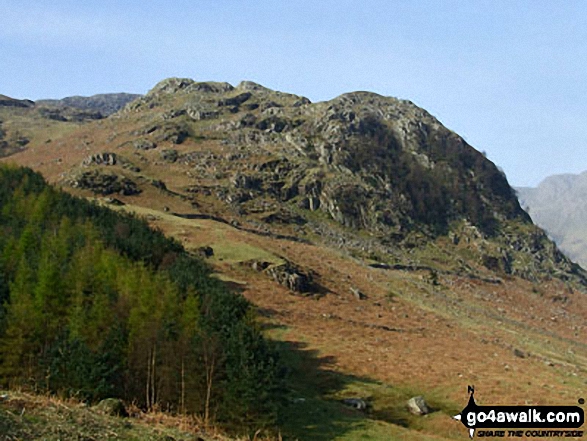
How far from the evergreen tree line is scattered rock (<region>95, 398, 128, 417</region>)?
35.4 ft

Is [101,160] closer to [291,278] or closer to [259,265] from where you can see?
[259,265]

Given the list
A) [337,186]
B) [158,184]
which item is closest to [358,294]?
[158,184]

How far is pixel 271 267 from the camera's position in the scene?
89.8 meters

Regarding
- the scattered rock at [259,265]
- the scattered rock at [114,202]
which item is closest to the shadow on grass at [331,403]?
the scattered rock at [259,265]

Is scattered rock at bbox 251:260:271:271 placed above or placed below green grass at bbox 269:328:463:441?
above

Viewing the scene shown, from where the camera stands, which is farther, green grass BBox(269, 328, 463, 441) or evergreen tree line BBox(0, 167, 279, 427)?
green grass BBox(269, 328, 463, 441)

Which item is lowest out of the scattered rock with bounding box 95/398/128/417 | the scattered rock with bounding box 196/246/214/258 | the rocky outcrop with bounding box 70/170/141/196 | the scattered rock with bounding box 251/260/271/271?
the scattered rock with bounding box 251/260/271/271

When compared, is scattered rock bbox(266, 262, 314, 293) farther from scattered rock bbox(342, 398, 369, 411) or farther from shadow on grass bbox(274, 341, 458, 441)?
scattered rock bbox(342, 398, 369, 411)

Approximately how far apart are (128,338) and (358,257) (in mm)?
97583

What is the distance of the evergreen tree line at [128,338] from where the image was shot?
3061 cm

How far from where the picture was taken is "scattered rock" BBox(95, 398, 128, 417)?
15.7 meters

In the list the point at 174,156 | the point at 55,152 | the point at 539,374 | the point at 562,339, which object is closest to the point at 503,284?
the point at 562,339

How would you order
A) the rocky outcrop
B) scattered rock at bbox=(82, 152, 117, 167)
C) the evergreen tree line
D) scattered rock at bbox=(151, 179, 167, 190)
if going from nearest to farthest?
the evergreen tree line → the rocky outcrop → scattered rock at bbox=(151, 179, 167, 190) → scattered rock at bbox=(82, 152, 117, 167)

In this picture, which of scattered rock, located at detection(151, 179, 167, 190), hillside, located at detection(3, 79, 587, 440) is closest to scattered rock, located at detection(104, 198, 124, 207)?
hillside, located at detection(3, 79, 587, 440)
